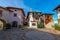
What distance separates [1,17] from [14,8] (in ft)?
21.0

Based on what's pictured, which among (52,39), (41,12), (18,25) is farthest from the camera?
(41,12)

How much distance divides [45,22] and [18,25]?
9.45 metres

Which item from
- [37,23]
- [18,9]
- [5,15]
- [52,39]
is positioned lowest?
[52,39]

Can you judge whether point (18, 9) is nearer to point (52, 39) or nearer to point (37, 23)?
point (37, 23)

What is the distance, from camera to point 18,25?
35094 mm

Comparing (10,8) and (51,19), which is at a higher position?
(10,8)

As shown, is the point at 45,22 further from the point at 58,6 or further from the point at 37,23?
the point at 58,6

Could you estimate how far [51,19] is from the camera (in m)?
37.0

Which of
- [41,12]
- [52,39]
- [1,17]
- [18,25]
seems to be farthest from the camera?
[41,12]

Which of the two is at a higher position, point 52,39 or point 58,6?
point 58,6

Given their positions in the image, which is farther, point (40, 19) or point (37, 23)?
point (40, 19)

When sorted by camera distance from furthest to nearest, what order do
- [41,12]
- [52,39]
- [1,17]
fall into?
Answer: [41,12]
[1,17]
[52,39]

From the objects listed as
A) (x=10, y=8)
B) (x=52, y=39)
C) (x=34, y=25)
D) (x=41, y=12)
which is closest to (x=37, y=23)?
(x=34, y=25)

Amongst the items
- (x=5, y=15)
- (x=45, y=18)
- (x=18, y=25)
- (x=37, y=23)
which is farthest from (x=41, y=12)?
(x=5, y=15)
